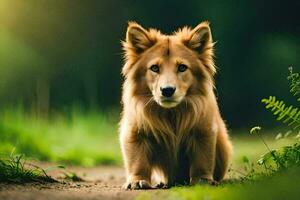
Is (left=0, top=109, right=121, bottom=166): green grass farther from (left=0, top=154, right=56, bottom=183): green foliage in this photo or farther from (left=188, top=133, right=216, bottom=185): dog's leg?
(left=188, top=133, right=216, bottom=185): dog's leg

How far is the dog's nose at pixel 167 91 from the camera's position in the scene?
5910 mm

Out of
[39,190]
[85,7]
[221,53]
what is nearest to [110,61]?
[85,7]

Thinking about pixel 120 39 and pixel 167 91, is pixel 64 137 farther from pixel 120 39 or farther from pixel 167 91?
pixel 167 91

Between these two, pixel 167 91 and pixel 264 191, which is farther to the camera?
pixel 167 91

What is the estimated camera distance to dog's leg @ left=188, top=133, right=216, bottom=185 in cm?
609

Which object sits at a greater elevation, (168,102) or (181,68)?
(181,68)

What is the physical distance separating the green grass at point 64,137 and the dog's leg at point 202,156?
2.59 metres

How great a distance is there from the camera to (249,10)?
13.6m

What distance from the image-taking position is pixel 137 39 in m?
6.53

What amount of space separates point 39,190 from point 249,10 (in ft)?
29.3

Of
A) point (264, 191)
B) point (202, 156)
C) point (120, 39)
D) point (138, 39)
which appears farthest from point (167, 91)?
point (120, 39)

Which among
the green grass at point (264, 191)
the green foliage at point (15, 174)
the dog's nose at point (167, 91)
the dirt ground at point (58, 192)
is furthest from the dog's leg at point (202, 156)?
the green foliage at point (15, 174)

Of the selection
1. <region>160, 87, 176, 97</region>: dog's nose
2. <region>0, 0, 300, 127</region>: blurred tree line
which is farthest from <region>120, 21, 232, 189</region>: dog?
<region>0, 0, 300, 127</region>: blurred tree line

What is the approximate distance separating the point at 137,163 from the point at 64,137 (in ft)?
17.5
